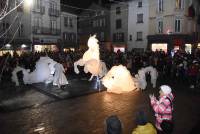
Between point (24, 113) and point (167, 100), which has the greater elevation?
point (167, 100)

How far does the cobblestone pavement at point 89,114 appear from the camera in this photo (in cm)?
850

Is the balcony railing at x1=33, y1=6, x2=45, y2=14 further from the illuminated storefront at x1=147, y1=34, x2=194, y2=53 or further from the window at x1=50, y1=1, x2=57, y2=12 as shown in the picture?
the illuminated storefront at x1=147, y1=34, x2=194, y2=53

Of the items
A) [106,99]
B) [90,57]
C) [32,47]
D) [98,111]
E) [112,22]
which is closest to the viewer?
[98,111]

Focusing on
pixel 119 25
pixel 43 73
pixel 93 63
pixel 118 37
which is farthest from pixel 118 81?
pixel 119 25

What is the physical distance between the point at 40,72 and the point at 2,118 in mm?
7205

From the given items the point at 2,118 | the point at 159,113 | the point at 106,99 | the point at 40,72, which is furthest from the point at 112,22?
the point at 159,113

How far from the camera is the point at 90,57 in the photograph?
1584 cm

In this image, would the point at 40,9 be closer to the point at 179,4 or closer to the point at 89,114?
the point at 179,4

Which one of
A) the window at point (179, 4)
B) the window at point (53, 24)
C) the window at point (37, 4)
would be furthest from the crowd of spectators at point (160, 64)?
the window at point (53, 24)

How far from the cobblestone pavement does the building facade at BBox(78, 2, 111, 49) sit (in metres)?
36.4

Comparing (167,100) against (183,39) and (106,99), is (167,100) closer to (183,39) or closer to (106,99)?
(106,99)

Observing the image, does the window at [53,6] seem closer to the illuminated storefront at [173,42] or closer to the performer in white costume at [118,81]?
the illuminated storefront at [173,42]

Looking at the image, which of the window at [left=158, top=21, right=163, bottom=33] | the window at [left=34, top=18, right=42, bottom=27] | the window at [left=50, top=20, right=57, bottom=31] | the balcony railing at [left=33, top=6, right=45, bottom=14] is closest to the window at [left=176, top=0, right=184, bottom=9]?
the window at [left=158, top=21, right=163, bottom=33]

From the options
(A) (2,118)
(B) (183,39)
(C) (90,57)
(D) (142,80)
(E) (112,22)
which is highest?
(E) (112,22)
